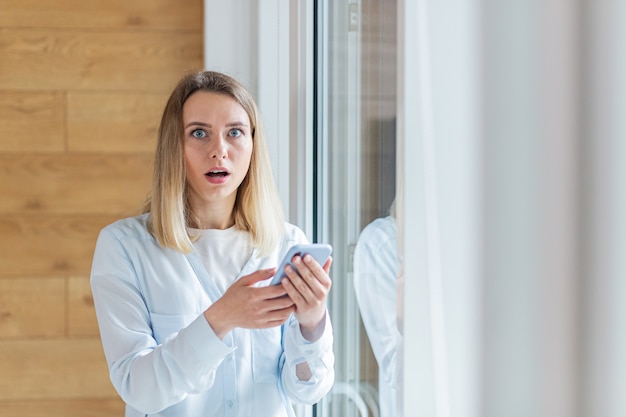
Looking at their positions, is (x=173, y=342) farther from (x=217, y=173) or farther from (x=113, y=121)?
(x=113, y=121)

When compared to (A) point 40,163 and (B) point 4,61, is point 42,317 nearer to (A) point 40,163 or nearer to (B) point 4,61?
(A) point 40,163

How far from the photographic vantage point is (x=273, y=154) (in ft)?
5.67

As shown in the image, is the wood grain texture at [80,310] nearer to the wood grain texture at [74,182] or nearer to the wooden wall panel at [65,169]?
the wooden wall panel at [65,169]

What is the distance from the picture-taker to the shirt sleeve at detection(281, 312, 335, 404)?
1189 mm

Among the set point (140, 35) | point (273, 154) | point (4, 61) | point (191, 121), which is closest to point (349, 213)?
point (191, 121)

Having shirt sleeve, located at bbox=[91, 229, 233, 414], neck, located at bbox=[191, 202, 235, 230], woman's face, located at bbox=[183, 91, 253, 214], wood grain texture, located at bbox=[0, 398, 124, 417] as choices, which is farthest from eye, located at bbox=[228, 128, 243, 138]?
wood grain texture, located at bbox=[0, 398, 124, 417]

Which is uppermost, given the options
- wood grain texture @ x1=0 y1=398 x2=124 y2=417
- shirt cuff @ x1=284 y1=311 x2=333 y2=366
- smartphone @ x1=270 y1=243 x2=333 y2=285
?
smartphone @ x1=270 y1=243 x2=333 y2=285

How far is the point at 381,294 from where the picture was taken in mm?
1034

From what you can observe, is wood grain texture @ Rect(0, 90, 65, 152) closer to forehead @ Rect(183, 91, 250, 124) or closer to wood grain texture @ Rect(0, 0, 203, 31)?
wood grain texture @ Rect(0, 0, 203, 31)

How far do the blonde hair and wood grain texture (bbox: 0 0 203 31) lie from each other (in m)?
0.73

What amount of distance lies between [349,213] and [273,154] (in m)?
0.43

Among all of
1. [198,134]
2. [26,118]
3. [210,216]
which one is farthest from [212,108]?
[26,118]

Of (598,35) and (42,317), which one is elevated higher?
(598,35)

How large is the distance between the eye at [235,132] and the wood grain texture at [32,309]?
36.4 inches
